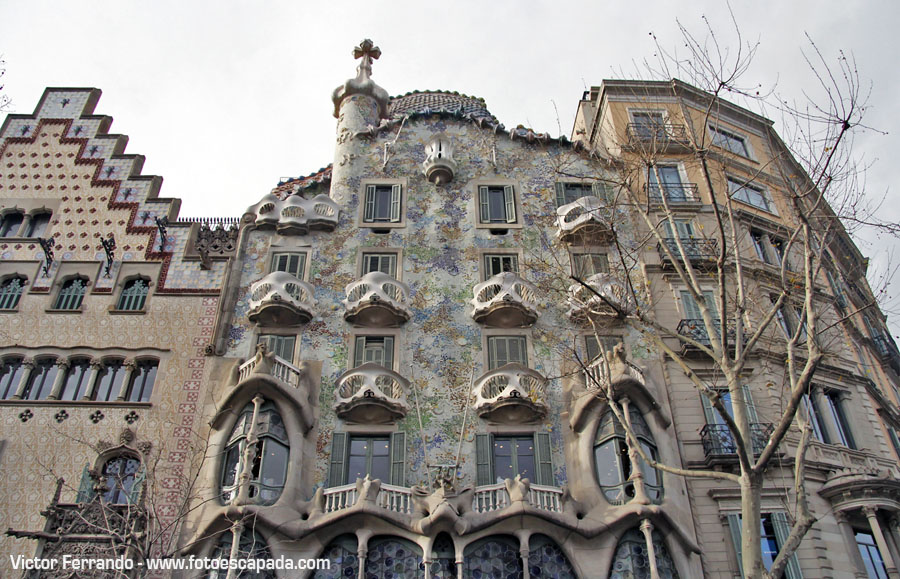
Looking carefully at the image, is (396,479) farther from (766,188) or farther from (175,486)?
(766,188)

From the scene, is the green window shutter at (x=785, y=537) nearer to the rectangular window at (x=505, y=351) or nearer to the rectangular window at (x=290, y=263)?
the rectangular window at (x=505, y=351)

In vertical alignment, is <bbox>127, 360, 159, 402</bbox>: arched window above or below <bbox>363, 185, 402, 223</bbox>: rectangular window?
below

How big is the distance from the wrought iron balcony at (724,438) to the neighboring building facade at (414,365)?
6 centimetres

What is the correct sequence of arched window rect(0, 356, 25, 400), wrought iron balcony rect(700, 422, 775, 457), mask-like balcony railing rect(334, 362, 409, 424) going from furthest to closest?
arched window rect(0, 356, 25, 400) < mask-like balcony railing rect(334, 362, 409, 424) < wrought iron balcony rect(700, 422, 775, 457)

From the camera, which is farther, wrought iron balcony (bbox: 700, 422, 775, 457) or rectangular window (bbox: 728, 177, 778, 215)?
rectangular window (bbox: 728, 177, 778, 215)

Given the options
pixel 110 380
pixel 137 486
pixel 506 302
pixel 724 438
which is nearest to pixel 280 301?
pixel 110 380

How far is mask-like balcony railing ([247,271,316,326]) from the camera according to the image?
21250mm

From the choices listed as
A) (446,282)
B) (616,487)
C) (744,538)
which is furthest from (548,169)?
(744,538)

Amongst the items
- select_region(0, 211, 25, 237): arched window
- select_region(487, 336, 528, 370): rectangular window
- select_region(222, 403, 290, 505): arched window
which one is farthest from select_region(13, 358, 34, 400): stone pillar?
select_region(487, 336, 528, 370): rectangular window

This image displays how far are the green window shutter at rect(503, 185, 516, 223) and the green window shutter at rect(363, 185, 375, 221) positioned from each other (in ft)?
14.0

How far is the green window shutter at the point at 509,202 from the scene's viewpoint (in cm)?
2459

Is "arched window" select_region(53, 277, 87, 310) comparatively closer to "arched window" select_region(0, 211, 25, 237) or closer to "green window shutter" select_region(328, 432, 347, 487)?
"arched window" select_region(0, 211, 25, 237)

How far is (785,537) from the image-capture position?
58.6 ft

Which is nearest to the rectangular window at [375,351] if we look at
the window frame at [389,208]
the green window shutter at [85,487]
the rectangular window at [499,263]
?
the rectangular window at [499,263]
